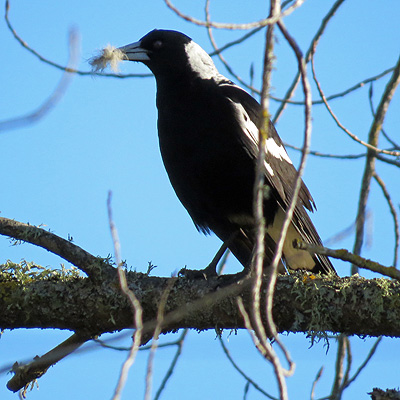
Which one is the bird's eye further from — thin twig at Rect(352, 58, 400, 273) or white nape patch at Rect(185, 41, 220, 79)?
thin twig at Rect(352, 58, 400, 273)

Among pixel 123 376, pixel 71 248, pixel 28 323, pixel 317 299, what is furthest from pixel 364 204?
pixel 123 376

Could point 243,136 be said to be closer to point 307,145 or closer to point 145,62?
point 145,62

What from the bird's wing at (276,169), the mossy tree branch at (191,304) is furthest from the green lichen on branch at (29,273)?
the bird's wing at (276,169)

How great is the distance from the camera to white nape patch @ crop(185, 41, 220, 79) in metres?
4.44

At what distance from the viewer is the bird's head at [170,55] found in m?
4.49

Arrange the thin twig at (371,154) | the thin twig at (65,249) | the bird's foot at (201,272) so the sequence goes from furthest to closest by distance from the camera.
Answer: the bird's foot at (201,272), the thin twig at (371,154), the thin twig at (65,249)

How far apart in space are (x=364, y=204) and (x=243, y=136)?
81 cm

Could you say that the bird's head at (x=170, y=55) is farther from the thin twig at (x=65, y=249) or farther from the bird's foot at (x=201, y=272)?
the thin twig at (x=65, y=249)

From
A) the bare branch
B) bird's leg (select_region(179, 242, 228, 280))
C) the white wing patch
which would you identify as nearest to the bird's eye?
the white wing patch

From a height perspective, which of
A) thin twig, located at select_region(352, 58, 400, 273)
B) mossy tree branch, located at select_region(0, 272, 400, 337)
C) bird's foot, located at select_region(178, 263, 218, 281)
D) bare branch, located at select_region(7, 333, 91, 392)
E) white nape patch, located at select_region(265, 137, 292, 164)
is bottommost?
bare branch, located at select_region(7, 333, 91, 392)

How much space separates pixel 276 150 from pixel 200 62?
2.56ft

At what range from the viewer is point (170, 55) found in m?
4.63

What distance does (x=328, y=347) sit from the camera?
3.03m

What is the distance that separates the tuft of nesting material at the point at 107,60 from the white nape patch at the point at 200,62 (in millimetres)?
488
